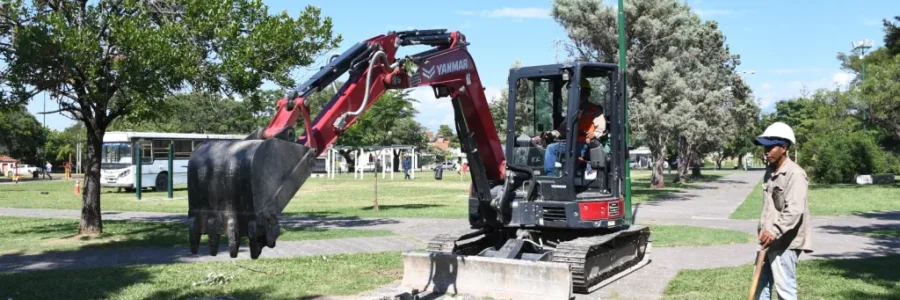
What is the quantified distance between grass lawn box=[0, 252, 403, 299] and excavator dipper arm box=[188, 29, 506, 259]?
2853 millimetres

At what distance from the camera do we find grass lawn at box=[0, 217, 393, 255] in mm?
13703

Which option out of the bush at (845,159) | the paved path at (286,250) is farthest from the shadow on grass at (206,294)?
the bush at (845,159)

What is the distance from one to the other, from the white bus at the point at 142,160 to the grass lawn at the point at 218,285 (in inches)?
1008

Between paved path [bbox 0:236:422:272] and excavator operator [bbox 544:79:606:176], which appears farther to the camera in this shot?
paved path [bbox 0:236:422:272]

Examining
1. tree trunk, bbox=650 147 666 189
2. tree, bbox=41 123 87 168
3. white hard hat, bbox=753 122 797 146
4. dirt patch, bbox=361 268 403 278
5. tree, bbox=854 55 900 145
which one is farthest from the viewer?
tree, bbox=41 123 87 168

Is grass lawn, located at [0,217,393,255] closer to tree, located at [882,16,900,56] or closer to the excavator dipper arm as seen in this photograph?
the excavator dipper arm

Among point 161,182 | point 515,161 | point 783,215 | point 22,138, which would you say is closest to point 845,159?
point 161,182

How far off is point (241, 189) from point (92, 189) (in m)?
10.9

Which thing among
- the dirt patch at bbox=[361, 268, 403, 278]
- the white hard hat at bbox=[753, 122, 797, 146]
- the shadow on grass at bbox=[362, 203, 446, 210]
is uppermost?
the white hard hat at bbox=[753, 122, 797, 146]

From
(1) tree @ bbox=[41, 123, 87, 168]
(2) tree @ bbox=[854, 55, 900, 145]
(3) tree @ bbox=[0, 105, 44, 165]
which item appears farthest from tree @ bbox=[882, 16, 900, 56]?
(1) tree @ bbox=[41, 123, 87, 168]

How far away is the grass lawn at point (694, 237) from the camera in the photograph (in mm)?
13844

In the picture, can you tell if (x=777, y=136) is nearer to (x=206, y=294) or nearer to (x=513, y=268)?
(x=513, y=268)

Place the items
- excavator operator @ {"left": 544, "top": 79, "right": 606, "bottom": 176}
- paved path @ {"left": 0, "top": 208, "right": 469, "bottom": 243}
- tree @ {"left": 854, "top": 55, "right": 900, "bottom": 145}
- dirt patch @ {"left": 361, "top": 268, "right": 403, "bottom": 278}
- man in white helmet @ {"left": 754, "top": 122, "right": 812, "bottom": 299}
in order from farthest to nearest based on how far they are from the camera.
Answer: tree @ {"left": 854, "top": 55, "right": 900, "bottom": 145} < paved path @ {"left": 0, "top": 208, "right": 469, "bottom": 243} < dirt patch @ {"left": 361, "top": 268, "right": 403, "bottom": 278} < excavator operator @ {"left": 544, "top": 79, "right": 606, "bottom": 176} < man in white helmet @ {"left": 754, "top": 122, "right": 812, "bottom": 299}

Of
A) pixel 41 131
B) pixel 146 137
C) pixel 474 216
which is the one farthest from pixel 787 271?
pixel 41 131
